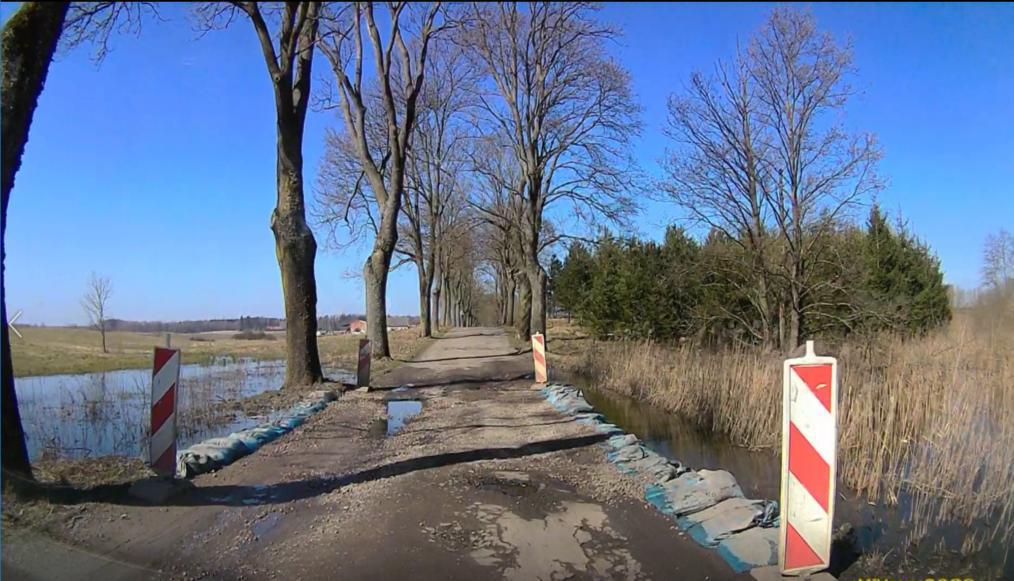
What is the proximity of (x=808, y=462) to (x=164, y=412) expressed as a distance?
18.8 feet

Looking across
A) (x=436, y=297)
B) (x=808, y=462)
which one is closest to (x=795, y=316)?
(x=808, y=462)

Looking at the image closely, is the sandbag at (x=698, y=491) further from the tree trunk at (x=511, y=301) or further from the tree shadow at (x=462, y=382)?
the tree trunk at (x=511, y=301)

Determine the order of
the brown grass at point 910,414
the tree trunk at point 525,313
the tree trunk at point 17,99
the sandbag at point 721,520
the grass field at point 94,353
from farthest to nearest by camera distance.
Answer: the tree trunk at point 525,313
the grass field at point 94,353
the brown grass at point 910,414
the tree trunk at point 17,99
the sandbag at point 721,520

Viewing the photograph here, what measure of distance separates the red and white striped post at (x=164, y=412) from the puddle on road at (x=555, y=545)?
10.0 feet

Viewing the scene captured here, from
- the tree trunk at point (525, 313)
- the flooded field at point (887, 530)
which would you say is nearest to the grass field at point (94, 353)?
the tree trunk at point (525, 313)

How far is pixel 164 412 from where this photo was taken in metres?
6.80

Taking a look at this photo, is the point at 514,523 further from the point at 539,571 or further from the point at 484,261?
the point at 484,261

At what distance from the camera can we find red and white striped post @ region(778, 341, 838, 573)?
14.6 feet

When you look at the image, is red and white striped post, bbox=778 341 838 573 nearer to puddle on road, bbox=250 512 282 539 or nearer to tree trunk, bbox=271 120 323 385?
puddle on road, bbox=250 512 282 539

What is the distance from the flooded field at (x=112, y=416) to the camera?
9008 millimetres

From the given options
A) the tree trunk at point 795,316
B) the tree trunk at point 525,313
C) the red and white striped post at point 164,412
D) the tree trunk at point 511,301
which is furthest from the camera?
the tree trunk at point 511,301

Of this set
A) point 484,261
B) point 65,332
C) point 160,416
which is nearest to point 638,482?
point 160,416

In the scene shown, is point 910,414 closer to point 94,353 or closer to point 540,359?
point 540,359

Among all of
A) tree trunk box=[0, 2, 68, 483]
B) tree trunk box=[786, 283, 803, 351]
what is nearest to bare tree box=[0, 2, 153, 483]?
tree trunk box=[0, 2, 68, 483]
